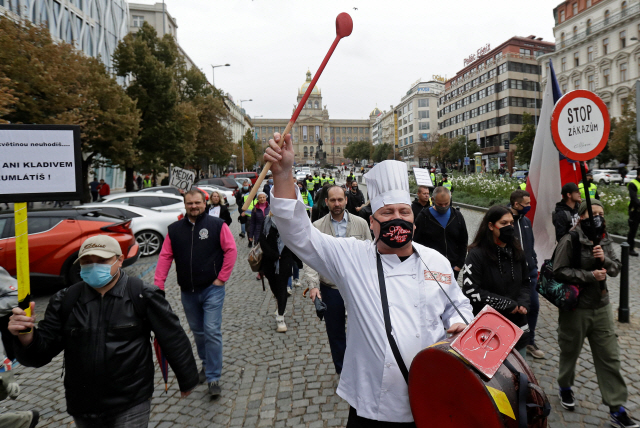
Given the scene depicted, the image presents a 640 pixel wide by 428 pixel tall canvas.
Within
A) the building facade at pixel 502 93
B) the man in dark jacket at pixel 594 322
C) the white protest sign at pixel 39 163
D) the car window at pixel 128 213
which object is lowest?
the man in dark jacket at pixel 594 322

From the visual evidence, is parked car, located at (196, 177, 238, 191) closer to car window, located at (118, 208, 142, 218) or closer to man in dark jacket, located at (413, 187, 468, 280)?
car window, located at (118, 208, 142, 218)

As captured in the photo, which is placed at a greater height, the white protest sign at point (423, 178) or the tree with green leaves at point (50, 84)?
the tree with green leaves at point (50, 84)

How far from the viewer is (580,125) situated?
365cm

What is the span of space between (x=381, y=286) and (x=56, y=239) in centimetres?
776

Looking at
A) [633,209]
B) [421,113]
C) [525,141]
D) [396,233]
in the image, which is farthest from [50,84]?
[421,113]

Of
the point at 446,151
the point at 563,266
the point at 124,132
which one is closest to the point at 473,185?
the point at 124,132

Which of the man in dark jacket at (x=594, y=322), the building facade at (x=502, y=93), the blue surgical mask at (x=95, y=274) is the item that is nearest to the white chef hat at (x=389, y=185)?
the blue surgical mask at (x=95, y=274)

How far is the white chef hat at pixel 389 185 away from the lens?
2.20 metres

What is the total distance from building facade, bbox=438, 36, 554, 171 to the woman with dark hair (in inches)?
2376

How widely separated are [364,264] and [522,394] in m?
0.84

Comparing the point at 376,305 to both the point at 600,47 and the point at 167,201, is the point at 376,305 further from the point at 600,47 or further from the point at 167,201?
the point at 600,47

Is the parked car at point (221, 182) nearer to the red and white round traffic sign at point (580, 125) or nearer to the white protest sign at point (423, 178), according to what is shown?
the white protest sign at point (423, 178)

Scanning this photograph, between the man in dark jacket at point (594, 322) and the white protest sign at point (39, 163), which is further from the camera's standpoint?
the man in dark jacket at point (594, 322)

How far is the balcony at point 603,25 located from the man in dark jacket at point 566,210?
49782 millimetres
